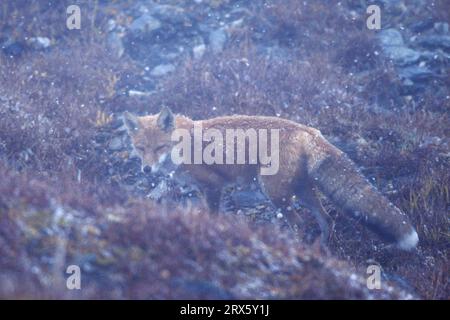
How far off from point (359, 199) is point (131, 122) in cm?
409

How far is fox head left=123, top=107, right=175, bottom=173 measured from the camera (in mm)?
7663

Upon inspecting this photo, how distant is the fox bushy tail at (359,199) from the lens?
6.29 metres

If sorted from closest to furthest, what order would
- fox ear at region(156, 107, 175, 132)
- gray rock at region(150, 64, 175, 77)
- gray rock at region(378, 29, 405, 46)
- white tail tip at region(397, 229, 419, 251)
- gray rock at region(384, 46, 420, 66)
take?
white tail tip at region(397, 229, 419, 251), fox ear at region(156, 107, 175, 132), gray rock at region(384, 46, 420, 66), gray rock at region(150, 64, 175, 77), gray rock at region(378, 29, 405, 46)

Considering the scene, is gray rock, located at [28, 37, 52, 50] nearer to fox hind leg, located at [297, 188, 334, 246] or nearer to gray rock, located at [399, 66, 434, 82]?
fox hind leg, located at [297, 188, 334, 246]

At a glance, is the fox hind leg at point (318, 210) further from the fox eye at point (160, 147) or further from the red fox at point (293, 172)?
the fox eye at point (160, 147)

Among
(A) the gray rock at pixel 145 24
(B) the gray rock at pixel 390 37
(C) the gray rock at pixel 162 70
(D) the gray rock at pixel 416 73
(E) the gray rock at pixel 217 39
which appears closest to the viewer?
(D) the gray rock at pixel 416 73

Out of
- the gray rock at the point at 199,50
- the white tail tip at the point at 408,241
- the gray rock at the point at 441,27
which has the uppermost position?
the gray rock at the point at 441,27

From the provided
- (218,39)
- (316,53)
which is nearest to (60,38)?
(218,39)

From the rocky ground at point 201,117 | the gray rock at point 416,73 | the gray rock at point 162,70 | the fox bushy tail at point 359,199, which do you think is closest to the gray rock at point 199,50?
the rocky ground at point 201,117

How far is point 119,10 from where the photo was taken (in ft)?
43.4

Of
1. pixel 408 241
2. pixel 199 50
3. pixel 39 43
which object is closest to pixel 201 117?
pixel 199 50

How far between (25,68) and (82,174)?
3.87 metres

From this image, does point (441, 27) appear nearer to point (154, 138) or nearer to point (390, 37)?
point (390, 37)

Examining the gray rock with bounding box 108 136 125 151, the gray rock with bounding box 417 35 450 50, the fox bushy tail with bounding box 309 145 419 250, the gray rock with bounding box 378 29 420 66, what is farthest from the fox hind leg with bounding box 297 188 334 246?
the gray rock with bounding box 417 35 450 50
